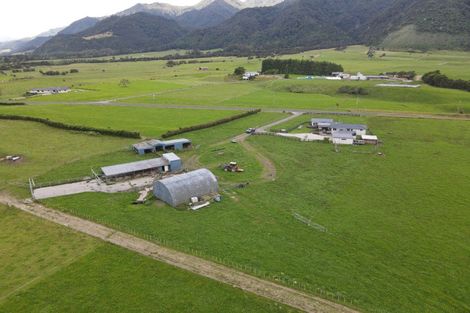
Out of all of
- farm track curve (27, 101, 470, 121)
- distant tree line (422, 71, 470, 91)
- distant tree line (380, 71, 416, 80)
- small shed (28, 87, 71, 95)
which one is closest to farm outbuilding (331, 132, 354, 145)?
farm track curve (27, 101, 470, 121)

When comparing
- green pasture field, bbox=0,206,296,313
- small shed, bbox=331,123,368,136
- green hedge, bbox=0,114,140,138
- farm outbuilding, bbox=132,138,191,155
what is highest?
small shed, bbox=331,123,368,136

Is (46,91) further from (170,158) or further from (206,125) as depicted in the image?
(170,158)

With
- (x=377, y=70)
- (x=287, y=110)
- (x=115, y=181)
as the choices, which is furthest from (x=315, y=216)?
(x=377, y=70)

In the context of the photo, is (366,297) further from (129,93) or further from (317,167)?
(129,93)

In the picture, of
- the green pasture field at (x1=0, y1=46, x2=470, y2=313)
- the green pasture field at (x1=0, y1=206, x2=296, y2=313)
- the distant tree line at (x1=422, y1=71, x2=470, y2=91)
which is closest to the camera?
the green pasture field at (x1=0, y1=206, x2=296, y2=313)

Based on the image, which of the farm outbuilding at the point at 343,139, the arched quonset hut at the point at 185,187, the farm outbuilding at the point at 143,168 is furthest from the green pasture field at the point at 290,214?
the farm outbuilding at the point at 143,168

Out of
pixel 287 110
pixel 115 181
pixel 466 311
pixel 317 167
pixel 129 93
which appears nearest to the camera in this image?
pixel 466 311

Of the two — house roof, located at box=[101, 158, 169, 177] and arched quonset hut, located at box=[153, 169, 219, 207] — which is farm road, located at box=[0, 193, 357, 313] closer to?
arched quonset hut, located at box=[153, 169, 219, 207]
